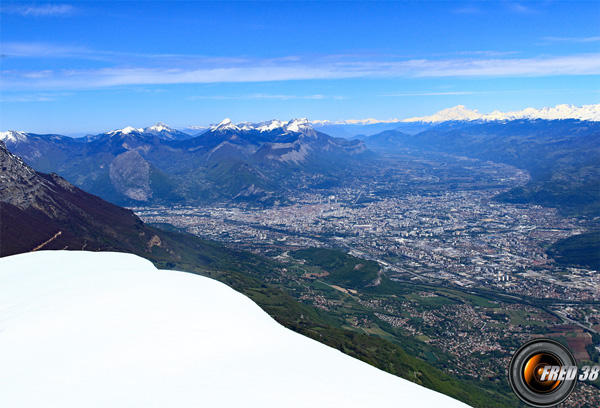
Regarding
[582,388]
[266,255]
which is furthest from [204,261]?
[582,388]

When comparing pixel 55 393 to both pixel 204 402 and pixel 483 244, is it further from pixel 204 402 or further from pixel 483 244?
pixel 483 244
